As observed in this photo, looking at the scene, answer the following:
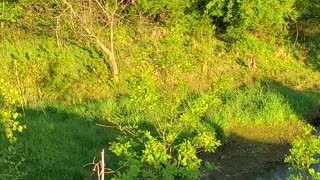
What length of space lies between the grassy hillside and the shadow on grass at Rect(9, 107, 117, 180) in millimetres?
17

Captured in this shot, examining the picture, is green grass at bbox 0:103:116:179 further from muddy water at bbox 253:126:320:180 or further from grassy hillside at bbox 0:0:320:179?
muddy water at bbox 253:126:320:180

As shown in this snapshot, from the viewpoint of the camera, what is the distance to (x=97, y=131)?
9.40 metres

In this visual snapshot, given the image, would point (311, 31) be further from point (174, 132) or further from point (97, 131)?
point (174, 132)

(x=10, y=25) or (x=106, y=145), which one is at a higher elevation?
(x=10, y=25)

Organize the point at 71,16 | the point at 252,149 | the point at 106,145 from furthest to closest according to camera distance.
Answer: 1. the point at 71,16
2. the point at 252,149
3. the point at 106,145

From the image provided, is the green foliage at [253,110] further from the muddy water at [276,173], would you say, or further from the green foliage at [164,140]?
the green foliage at [164,140]

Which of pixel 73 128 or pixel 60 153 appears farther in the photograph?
pixel 73 128

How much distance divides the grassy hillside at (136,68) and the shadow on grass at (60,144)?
17 millimetres

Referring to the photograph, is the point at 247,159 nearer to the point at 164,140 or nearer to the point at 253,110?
the point at 253,110

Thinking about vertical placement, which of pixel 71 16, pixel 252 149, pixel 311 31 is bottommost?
pixel 252 149

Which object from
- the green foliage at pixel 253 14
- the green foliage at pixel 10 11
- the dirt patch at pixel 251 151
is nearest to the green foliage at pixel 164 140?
the dirt patch at pixel 251 151

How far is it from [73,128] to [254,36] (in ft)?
21.9

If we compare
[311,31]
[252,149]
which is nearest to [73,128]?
[252,149]

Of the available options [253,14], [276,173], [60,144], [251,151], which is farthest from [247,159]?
[253,14]
